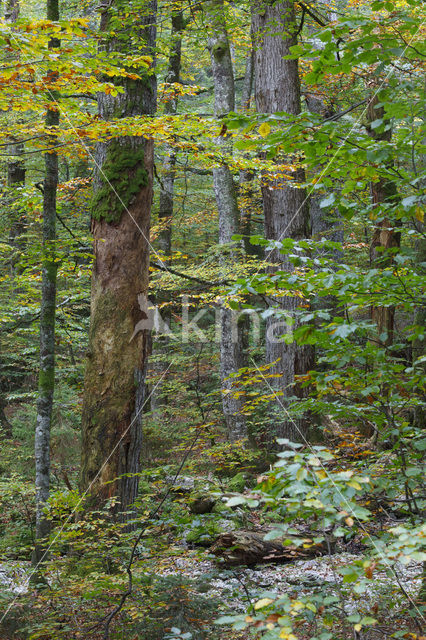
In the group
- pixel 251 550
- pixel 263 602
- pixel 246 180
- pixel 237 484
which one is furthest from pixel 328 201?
pixel 246 180

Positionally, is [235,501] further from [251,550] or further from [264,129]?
[251,550]

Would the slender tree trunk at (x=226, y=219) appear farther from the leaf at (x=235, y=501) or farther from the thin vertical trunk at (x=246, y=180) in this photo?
the leaf at (x=235, y=501)

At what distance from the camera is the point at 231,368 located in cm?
975

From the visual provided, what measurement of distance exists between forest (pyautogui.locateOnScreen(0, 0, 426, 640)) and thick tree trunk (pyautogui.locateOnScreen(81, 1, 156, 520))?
2 centimetres

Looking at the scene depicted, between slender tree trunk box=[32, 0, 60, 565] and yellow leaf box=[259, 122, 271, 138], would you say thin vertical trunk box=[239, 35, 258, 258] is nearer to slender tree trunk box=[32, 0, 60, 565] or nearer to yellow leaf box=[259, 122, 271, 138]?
slender tree trunk box=[32, 0, 60, 565]

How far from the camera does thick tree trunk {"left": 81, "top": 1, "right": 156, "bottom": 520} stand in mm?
4695

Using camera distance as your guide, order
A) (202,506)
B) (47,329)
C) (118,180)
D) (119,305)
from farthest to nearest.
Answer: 1. (202,506)
2. (47,329)
3. (118,180)
4. (119,305)

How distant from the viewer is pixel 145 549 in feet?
13.5

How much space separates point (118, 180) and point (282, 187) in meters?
2.77

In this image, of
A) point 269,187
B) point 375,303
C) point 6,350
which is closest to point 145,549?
point 375,303

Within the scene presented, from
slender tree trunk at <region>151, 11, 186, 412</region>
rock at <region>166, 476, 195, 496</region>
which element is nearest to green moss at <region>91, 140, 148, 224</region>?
rock at <region>166, 476, 195, 496</region>

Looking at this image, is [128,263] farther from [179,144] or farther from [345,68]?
[345,68]

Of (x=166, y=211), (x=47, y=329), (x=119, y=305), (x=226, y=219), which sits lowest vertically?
(x=47, y=329)

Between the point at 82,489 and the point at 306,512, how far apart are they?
308 centimetres
